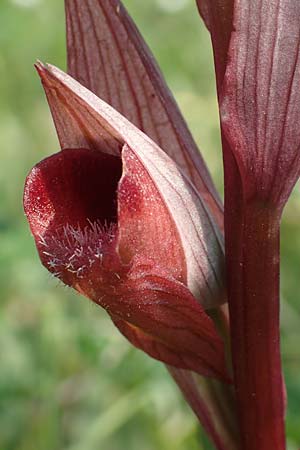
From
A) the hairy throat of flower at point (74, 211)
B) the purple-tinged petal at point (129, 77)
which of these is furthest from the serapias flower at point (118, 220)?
the purple-tinged petal at point (129, 77)

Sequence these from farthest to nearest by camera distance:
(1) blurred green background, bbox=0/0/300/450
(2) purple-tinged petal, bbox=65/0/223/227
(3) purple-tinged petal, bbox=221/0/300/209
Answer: (1) blurred green background, bbox=0/0/300/450 → (2) purple-tinged petal, bbox=65/0/223/227 → (3) purple-tinged petal, bbox=221/0/300/209

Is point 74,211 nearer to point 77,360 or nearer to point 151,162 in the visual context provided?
point 151,162

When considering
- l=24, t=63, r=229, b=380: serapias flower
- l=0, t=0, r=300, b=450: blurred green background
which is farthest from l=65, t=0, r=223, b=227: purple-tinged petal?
l=0, t=0, r=300, b=450: blurred green background

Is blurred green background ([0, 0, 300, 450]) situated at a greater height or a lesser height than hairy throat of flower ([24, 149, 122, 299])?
lesser

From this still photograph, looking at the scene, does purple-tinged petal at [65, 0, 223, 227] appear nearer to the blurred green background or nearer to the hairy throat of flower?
the hairy throat of flower

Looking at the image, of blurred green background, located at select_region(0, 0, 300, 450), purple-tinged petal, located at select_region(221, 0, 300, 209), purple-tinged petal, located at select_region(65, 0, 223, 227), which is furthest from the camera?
blurred green background, located at select_region(0, 0, 300, 450)

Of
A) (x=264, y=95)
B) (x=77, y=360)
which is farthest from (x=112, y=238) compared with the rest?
(x=77, y=360)
